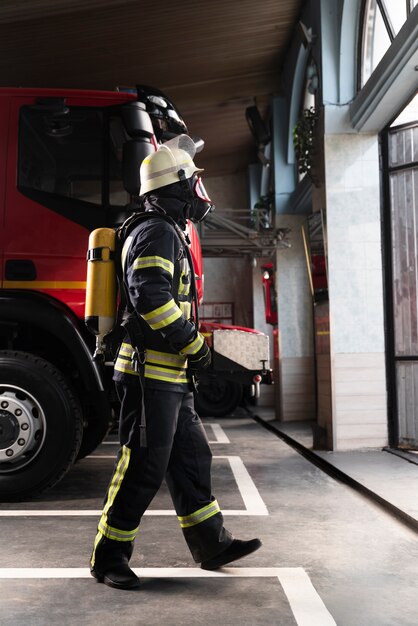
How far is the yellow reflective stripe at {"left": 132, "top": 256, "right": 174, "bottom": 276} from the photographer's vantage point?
11.2 ft

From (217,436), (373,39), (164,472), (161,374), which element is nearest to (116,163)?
(161,374)

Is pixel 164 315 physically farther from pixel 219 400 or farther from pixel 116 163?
pixel 219 400

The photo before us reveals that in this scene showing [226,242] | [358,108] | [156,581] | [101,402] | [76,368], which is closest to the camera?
[156,581]

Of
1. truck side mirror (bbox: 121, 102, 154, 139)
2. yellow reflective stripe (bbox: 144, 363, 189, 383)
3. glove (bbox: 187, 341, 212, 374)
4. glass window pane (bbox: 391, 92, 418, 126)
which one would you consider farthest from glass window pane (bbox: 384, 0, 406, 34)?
yellow reflective stripe (bbox: 144, 363, 189, 383)

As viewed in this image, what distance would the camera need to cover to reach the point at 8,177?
5449 mm

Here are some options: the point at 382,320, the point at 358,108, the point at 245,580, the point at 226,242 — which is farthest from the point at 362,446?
the point at 226,242

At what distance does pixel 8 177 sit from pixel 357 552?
3.64 meters

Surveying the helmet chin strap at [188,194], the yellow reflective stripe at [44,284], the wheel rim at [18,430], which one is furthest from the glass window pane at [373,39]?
the wheel rim at [18,430]

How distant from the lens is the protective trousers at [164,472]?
337 centimetres

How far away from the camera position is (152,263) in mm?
3426

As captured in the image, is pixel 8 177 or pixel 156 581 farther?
pixel 8 177

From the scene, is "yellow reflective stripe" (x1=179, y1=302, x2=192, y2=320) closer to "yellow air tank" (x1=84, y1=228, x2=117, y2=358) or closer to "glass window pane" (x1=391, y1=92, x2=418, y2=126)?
"yellow air tank" (x1=84, y1=228, x2=117, y2=358)

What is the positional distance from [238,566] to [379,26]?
258 inches

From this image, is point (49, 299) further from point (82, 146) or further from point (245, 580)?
point (245, 580)
